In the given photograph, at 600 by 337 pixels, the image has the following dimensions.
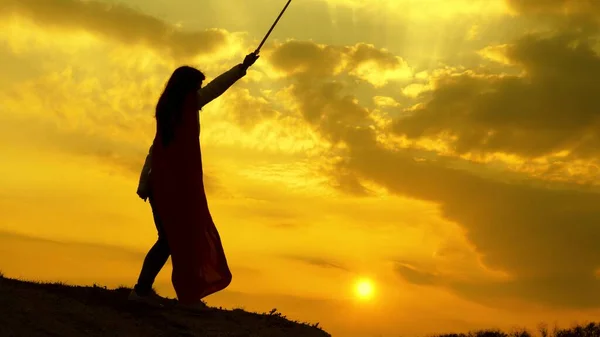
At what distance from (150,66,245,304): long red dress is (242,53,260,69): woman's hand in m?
0.10

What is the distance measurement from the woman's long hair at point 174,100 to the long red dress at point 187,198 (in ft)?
0.26

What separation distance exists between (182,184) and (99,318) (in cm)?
210

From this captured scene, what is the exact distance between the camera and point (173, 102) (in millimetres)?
11219

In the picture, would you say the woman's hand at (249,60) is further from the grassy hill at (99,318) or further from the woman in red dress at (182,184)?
the grassy hill at (99,318)

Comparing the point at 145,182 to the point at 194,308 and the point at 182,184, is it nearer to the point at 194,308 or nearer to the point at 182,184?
the point at 182,184

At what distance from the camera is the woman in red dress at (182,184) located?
36.9 feet

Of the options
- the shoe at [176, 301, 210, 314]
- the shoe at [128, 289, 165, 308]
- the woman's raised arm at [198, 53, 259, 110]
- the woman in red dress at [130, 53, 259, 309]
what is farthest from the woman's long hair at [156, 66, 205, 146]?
the shoe at [176, 301, 210, 314]

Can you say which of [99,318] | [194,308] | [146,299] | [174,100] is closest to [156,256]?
[146,299]

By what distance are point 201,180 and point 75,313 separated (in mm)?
2485

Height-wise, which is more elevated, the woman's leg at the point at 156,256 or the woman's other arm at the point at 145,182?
the woman's other arm at the point at 145,182

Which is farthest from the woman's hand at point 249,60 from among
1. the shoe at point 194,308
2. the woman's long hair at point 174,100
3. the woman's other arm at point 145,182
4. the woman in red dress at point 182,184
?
the shoe at point 194,308

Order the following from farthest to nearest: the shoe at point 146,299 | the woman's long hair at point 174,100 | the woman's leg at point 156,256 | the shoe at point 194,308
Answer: the shoe at point 194,308 < the shoe at point 146,299 < the woman's leg at point 156,256 < the woman's long hair at point 174,100

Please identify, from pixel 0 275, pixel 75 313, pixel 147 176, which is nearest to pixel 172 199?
pixel 147 176

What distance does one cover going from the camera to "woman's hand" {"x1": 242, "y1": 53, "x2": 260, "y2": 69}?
1148 cm
